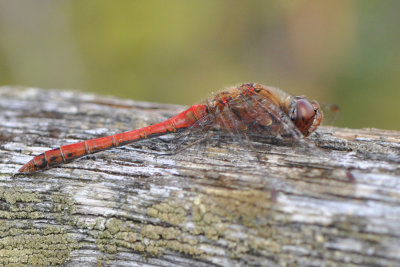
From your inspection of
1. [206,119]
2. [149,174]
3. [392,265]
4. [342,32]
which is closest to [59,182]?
[149,174]

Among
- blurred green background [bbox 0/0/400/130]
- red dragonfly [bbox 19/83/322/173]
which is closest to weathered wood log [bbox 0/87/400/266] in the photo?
red dragonfly [bbox 19/83/322/173]

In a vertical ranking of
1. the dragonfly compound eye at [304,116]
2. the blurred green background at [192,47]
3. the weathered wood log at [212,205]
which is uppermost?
the blurred green background at [192,47]

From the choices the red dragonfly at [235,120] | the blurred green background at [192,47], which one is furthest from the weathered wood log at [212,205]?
the blurred green background at [192,47]

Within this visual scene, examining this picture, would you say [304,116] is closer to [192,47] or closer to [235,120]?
[235,120]

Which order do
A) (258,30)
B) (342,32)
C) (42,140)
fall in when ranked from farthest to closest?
(258,30)
(342,32)
(42,140)

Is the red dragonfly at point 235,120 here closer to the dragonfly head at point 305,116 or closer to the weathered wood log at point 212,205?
the dragonfly head at point 305,116

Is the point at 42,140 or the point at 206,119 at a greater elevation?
the point at 206,119

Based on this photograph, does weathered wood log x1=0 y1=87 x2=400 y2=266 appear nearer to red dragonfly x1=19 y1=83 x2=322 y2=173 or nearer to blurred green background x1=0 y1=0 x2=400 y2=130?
red dragonfly x1=19 y1=83 x2=322 y2=173

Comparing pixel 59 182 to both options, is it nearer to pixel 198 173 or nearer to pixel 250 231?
pixel 198 173
